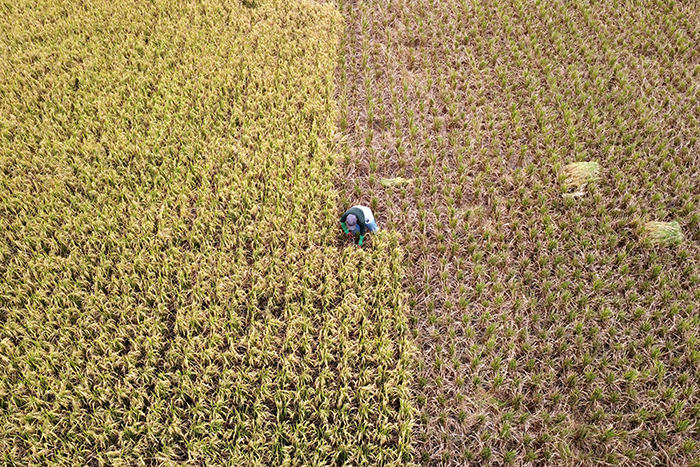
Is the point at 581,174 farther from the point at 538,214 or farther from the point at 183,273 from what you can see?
the point at 183,273

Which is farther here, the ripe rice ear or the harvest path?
the ripe rice ear

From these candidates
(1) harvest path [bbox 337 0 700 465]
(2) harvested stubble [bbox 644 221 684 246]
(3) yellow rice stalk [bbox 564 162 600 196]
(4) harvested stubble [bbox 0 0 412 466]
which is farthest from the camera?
(3) yellow rice stalk [bbox 564 162 600 196]

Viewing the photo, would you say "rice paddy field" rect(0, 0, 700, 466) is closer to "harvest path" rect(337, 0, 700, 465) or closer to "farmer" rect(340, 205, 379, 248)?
"harvest path" rect(337, 0, 700, 465)

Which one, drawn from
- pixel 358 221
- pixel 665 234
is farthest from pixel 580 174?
pixel 358 221

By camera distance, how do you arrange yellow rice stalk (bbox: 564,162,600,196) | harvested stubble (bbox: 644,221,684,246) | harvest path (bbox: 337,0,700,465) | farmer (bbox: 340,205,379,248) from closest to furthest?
harvest path (bbox: 337,0,700,465), farmer (bbox: 340,205,379,248), harvested stubble (bbox: 644,221,684,246), yellow rice stalk (bbox: 564,162,600,196)

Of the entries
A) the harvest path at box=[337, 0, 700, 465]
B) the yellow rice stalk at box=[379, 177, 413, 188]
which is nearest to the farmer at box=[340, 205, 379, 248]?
the harvest path at box=[337, 0, 700, 465]

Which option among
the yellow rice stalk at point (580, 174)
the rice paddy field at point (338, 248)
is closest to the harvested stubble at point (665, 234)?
the rice paddy field at point (338, 248)
